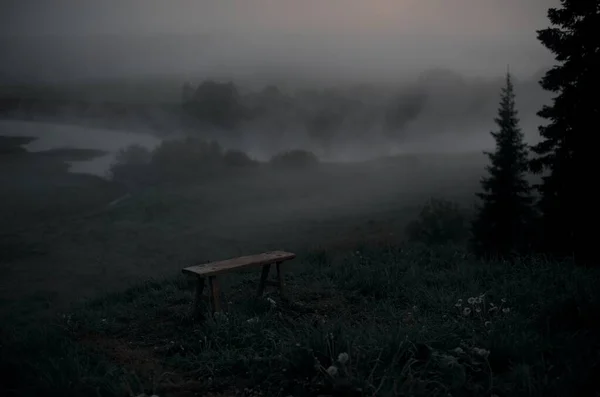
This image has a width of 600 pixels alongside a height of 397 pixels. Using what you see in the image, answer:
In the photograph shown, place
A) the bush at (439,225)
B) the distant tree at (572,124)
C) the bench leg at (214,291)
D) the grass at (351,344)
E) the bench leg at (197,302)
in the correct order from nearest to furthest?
1. the grass at (351,344)
2. the bench leg at (214,291)
3. the bench leg at (197,302)
4. the distant tree at (572,124)
5. the bush at (439,225)

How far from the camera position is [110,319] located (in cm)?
733

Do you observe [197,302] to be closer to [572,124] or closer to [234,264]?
[234,264]

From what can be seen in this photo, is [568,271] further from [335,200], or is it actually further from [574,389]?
[335,200]

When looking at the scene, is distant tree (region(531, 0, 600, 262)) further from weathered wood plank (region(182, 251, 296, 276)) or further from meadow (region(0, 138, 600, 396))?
weathered wood plank (region(182, 251, 296, 276))

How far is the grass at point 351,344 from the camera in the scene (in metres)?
3.92

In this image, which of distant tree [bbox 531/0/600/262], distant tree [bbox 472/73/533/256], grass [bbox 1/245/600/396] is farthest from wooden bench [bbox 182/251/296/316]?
distant tree [bbox 472/73/533/256]

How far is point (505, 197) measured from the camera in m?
27.1

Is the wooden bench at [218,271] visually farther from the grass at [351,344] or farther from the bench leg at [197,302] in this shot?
the grass at [351,344]

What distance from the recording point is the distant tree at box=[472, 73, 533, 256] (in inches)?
1056

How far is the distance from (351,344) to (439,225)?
48.3m

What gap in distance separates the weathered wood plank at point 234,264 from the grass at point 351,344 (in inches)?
25.0

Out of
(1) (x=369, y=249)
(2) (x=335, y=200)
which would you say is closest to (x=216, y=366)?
(1) (x=369, y=249)

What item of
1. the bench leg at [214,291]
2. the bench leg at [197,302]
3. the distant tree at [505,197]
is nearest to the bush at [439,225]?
the distant tree at [505,197]

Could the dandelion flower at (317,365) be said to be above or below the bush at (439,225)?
above
